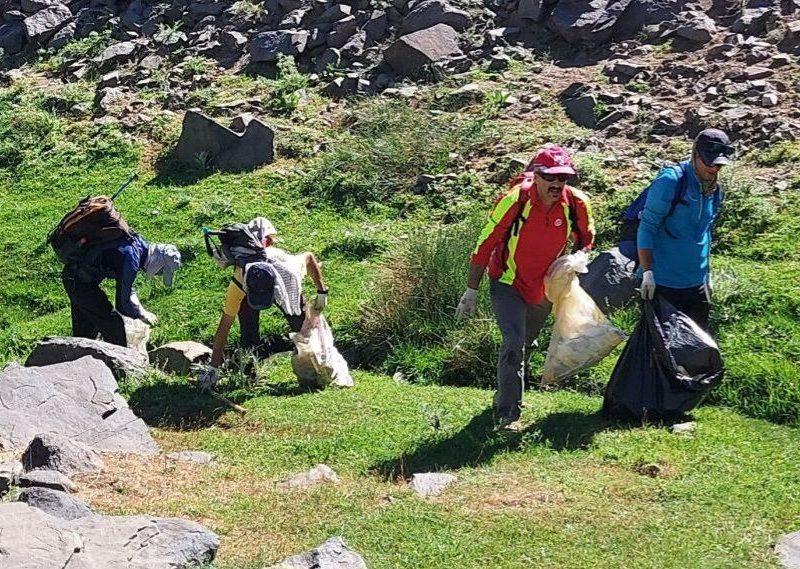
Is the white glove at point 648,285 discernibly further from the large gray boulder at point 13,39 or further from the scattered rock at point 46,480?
the large gray boulder at point 13,39

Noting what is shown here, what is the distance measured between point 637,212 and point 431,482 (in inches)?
98.7

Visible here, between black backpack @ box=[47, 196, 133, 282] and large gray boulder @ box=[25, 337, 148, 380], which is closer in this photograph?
black backpack @ box=[47, 196, 133, 282]

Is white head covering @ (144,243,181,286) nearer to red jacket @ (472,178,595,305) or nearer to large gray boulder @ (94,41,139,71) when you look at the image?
red jacket @ (472,178,595,305)

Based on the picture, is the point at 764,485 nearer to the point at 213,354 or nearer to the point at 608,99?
the point at 213,354

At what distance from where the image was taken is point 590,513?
5.67 metres

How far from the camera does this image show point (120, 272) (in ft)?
27.7

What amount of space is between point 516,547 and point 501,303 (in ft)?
6.68

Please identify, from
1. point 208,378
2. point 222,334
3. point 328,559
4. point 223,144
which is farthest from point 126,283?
point 223,144

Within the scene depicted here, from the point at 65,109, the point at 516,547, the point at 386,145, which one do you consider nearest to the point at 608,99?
the point at 386,145

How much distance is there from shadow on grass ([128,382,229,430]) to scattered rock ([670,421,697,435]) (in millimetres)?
3129

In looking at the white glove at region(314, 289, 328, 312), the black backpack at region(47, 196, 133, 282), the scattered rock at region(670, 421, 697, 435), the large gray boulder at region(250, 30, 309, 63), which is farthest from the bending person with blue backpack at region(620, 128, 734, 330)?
the large gray boulder at region(250, 30, 309, 63)

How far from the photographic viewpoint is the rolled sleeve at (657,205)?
21.7ft

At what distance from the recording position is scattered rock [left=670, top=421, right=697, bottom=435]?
6.91m

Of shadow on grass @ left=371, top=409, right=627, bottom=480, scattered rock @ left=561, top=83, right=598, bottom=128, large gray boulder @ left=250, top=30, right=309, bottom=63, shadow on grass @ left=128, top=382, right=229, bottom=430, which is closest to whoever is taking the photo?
shadow on grass @ left=371, top=409, right=627, bottom=480
